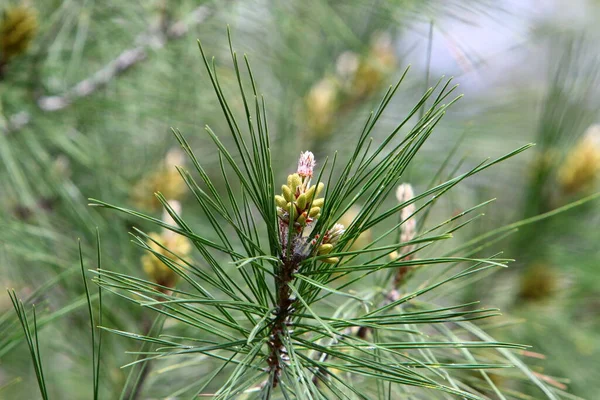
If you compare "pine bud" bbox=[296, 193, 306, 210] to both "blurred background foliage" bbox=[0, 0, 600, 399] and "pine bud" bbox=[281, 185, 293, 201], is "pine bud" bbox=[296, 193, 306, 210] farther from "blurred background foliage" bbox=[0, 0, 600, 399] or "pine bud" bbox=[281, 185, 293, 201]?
"blurred background foliage" bbox=[0, 0, 600, 399]

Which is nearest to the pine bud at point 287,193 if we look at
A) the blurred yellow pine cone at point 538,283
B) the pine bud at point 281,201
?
the pine bud at point 281,201

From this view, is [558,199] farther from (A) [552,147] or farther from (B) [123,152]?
(B) [123,152]

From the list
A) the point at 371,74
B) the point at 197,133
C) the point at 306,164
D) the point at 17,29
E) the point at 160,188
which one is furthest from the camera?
the point at 371,74

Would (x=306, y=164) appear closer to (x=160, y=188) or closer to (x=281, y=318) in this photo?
(x=281, y=318)

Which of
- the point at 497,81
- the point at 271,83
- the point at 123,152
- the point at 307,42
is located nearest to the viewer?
the point at 123,152

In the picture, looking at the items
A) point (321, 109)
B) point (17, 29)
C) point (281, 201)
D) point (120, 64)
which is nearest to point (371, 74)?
point (321, 109)

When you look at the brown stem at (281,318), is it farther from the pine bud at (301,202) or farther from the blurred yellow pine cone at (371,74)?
the blurred yellow pine cone at (371,74)

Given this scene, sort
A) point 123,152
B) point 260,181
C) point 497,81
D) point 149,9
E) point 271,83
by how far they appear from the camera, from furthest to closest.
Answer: point 497,81 < point 271,83 < point 123,152 < point 149,9 < point 260,181

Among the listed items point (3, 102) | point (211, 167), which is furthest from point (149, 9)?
point (211, 167)
